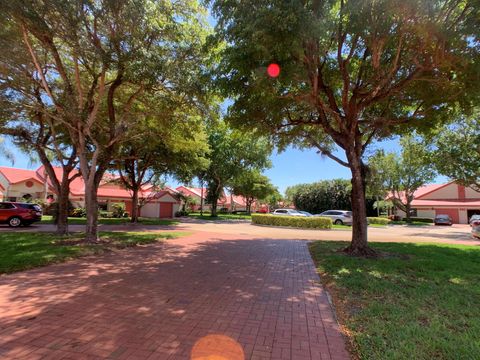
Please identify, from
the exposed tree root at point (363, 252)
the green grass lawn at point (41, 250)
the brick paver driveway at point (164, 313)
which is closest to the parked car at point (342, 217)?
the exposed tree root at point (363, 252)

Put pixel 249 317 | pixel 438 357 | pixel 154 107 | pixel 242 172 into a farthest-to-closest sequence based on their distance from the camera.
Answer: pixel 242 172
pixel 154 107
pixel 249 317
pixel 438 357

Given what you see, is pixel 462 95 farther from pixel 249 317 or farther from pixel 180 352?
pixel 180 352

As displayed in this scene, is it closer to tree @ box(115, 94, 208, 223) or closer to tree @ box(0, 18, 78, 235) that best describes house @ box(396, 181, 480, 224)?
tree @ box(115, 94, 208, 223)

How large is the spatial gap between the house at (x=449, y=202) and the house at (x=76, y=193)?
38.3 metres

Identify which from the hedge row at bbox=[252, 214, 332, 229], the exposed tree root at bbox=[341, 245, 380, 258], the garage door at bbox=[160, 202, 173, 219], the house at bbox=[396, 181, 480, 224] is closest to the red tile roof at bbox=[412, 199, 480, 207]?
the house at bbox=[396, 181, 480, 224]

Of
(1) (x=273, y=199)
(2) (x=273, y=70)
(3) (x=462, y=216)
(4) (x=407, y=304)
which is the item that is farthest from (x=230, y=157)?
(1) (x=273, y=199)

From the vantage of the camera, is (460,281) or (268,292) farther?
(460,281)

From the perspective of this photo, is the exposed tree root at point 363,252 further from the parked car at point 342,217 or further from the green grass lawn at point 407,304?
the parked car at point 342,217

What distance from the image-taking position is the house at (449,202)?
4472cm

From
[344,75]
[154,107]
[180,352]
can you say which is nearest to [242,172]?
[154,107]

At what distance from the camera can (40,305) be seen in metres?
4.94

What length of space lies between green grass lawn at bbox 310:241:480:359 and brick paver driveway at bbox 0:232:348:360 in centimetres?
40

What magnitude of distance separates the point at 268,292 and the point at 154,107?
9.94 meters

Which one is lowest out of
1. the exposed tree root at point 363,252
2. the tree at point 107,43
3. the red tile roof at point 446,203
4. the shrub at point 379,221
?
the exposed tree root at point 363,252
